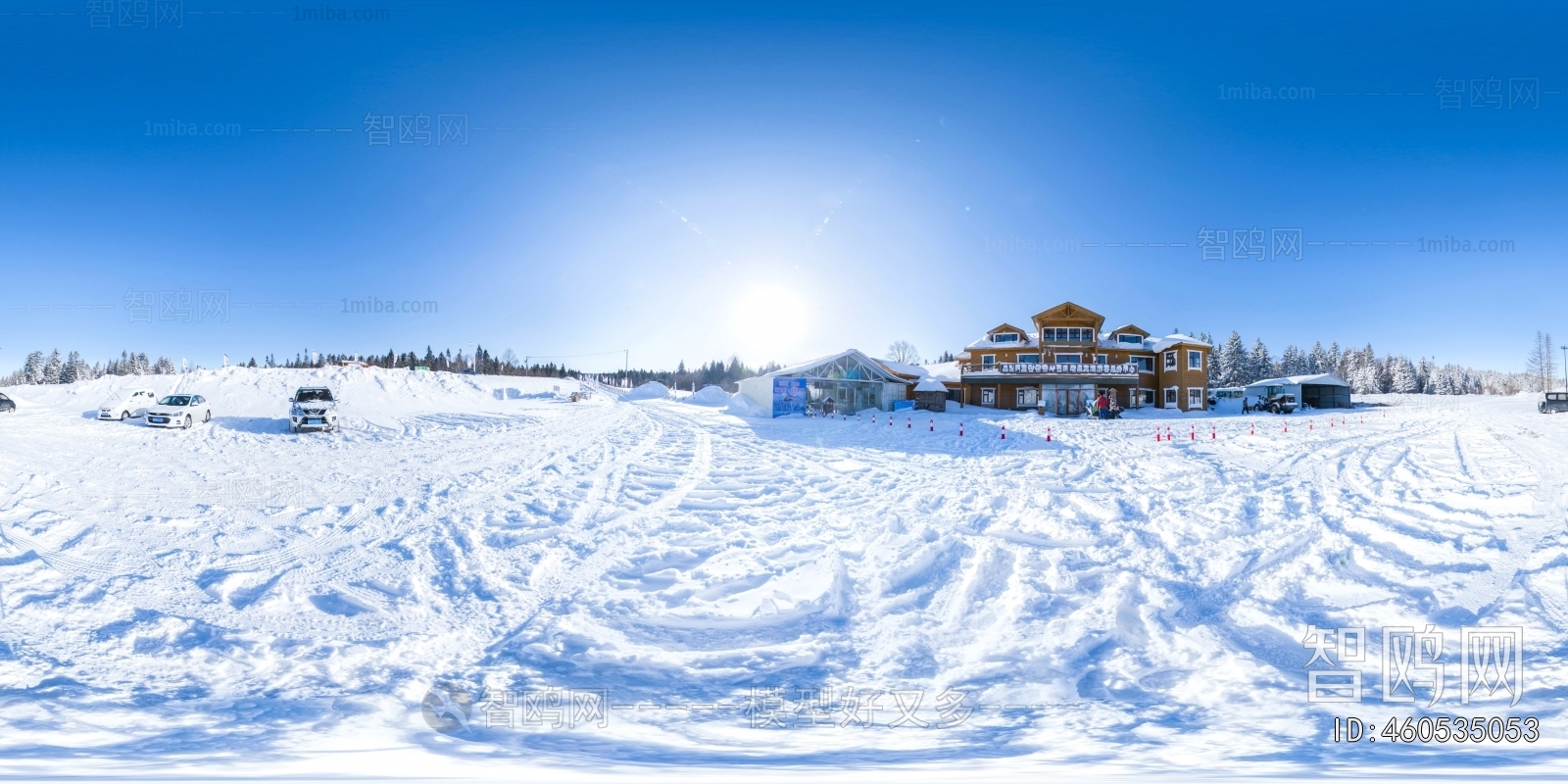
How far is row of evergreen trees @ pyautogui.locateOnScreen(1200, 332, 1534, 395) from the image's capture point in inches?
3150

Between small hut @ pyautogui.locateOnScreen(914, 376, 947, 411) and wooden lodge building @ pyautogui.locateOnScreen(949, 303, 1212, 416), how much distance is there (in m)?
3.94

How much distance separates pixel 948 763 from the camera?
12.3ft

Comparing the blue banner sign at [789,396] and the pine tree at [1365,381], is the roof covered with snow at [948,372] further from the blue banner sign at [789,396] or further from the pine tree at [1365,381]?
the pine tree at [1365,381]

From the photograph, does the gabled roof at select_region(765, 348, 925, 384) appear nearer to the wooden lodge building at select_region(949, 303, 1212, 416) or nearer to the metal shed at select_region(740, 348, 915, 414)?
the metal shed at select_region(740, 348, 915, 414)

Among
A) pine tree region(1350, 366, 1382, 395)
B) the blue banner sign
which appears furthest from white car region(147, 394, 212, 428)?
pine tree region(1350, 366, 1382, 395)

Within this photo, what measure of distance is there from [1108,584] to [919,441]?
50.0 feet

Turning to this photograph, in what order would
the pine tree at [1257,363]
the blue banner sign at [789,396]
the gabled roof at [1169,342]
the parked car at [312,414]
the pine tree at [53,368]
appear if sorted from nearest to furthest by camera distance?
the parked car at [312,414]
the blue banner sign at [789,396]
the gabled roof at [1169,342]
the pine tree at [1257,363]
the pine tree at [53,368]

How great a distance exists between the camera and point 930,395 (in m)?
46.7

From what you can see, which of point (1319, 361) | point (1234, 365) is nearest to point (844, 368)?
point (1234, 365)

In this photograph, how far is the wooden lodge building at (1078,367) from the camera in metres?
47.1

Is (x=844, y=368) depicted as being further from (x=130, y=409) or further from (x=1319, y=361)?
(x=1319, y=361)

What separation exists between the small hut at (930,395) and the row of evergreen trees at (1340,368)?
5421 cm

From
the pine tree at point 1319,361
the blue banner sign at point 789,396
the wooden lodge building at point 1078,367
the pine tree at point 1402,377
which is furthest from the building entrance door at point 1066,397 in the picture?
the pine tree at point 1402,377

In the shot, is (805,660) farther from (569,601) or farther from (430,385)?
(430,385)
